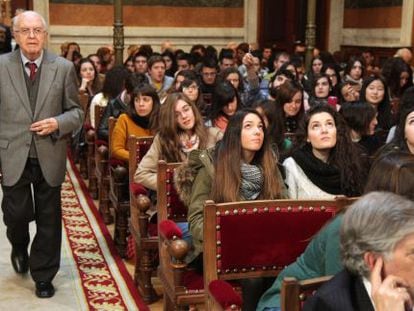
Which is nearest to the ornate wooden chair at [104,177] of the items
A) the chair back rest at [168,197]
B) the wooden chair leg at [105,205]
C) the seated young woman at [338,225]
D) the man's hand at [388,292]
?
the wooden chair leg at [105,205]

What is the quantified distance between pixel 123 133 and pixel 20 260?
1374 millimetres

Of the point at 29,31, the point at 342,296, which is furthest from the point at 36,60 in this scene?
the point at 342,296

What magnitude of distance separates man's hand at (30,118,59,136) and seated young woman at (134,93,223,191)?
741 millimetres

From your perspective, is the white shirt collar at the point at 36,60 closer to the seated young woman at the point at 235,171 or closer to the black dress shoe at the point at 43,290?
the seated young woman at the point at 235,171

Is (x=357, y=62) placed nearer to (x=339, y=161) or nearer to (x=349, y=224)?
(x=339, y=161)

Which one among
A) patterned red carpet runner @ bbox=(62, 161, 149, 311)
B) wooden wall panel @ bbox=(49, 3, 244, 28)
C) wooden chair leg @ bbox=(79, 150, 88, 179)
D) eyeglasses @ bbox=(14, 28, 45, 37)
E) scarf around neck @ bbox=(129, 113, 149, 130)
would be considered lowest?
patterned red carpet runner @ bbox=(62, 161, 149, 311)

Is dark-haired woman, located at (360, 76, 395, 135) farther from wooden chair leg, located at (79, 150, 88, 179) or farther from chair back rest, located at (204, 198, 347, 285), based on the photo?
chair back rest, located at (204, 198, 347, 285)

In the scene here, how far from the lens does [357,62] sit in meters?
9.12

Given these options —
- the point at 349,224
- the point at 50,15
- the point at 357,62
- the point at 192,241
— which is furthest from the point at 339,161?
the point at 50,15

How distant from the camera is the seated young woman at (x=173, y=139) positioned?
436 centimetres

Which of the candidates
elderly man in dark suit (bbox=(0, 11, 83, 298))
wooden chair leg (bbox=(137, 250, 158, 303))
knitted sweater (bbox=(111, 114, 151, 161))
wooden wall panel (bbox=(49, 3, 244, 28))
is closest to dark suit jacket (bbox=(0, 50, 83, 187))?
elderly man in dark suit (bbox=(0, 11, 83, 298))

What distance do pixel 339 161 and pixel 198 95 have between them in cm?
275

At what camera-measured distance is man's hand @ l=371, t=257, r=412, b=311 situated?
1710 millimetres

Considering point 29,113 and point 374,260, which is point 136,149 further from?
point 374,260
